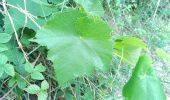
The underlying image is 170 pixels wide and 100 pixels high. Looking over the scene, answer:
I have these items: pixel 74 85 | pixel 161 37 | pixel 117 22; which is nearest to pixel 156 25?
pixel 161 37

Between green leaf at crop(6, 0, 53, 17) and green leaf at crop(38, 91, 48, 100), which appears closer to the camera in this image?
green leaf at crop(38, 91, 48, 100)

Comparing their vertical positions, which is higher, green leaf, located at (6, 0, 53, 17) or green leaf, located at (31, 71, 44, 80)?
green leaf, located at (6, 0, 53, 17)

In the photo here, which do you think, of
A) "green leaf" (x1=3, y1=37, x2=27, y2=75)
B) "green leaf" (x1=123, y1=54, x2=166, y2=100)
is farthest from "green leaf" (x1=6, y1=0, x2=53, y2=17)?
"green leaf" (x1=123, y1=54, x2=166, y2=100)

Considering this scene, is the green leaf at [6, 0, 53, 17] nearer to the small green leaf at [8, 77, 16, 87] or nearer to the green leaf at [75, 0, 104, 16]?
the green leaf at [75, 0, 104, 16]

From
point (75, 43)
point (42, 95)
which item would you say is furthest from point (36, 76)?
point (75, 43)

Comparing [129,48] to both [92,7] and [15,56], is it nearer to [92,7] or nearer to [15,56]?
[92,7]

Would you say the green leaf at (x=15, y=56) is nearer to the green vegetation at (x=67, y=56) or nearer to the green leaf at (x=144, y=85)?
the green vegetation at (x=67, y=56)

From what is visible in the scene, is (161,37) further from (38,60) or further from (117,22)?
(38,60)

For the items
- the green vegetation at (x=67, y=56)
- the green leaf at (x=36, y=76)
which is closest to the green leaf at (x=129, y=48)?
the green vegetation at (x=67, y=56)
